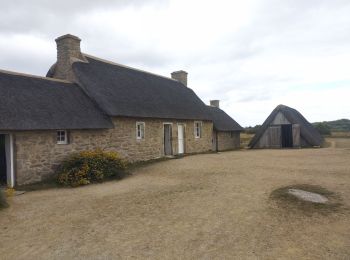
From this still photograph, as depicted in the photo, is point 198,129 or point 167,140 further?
point 198,129

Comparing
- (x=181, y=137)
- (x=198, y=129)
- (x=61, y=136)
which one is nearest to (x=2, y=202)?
(x=61, y=136)

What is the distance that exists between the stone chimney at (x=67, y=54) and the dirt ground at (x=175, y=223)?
26.1ft

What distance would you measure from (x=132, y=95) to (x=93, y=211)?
10.9m

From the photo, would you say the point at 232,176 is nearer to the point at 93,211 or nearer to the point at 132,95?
the point at 93,211

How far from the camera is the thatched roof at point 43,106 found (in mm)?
11742

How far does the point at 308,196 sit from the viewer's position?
27.8 ft

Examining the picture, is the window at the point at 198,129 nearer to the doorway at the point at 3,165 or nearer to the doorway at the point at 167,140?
the doorway at the point at 167,140

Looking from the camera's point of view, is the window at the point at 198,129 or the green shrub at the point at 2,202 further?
the window at the point at 198,129

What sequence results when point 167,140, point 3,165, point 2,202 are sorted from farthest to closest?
point 167,140, point 3,165, point 2,202

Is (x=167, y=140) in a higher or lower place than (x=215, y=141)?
higher

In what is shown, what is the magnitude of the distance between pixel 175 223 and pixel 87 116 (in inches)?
348

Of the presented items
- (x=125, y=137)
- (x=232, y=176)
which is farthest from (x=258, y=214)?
(x=125, y=137)

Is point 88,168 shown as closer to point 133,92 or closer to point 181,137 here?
point 133,92

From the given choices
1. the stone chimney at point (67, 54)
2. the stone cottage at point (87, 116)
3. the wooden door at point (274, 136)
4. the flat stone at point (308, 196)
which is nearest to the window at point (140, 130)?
the stone cottage at point (87, 116)
